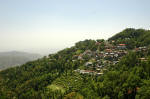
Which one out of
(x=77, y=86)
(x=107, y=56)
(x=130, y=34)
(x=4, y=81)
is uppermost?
(x=130, y=34)

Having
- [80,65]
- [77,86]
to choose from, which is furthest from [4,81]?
[77,86]

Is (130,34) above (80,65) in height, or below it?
above

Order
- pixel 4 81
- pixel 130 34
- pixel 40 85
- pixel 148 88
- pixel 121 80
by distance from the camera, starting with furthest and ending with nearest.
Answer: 1. pixel 130 34
2. pixel 4 81
3. pixel 40 85
4. pixel 121 80
5. pixel 148 88

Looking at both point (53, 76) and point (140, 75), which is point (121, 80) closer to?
point (140, 75)

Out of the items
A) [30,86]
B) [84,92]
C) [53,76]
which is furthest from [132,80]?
[30,86]

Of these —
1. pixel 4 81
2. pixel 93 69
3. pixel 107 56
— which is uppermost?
pixel 107 56

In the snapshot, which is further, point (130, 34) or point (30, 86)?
point (130, 34)

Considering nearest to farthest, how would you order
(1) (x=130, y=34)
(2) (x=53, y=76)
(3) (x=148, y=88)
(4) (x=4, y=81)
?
(3) (x=148, y=88) < (2) (x=53, y=76) < (4) (x=4, y=81) < (1) (x=130, y=34)

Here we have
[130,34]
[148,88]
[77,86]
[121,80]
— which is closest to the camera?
[148,88]

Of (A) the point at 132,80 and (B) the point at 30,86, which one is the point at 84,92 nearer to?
(A) the point at 132,80
